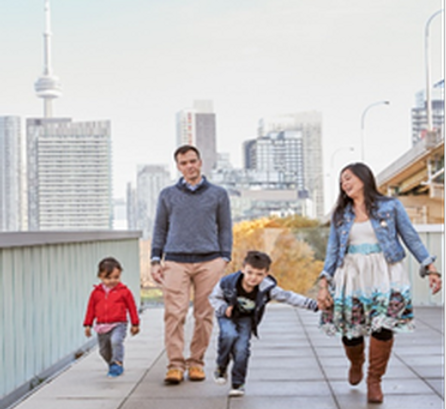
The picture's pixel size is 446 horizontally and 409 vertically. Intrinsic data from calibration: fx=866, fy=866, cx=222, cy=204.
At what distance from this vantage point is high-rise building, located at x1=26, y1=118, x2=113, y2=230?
417cm

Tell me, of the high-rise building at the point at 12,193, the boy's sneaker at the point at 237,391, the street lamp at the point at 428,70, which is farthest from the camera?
the street lamp at the point at 428,70

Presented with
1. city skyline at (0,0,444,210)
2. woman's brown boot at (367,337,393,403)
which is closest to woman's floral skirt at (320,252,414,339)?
woman's brown boot at (367,337,393,403)

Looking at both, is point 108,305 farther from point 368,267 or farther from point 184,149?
point 368,267

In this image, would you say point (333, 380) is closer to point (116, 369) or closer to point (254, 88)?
point (116, 369)

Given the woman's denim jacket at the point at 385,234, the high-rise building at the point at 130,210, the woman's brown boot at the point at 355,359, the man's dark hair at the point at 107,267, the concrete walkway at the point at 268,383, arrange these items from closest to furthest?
→ the man's dark hair at the point at 107,267 → the woman's denim jacket at the point at 385,234 → the concrete walkway at the point at 268,383 → the woman's brown boot at the point at 355,359 → the high-rise building at the point at 130,210

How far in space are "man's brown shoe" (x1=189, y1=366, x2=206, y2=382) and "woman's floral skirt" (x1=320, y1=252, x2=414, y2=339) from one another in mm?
1251

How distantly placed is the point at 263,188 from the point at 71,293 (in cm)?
6866

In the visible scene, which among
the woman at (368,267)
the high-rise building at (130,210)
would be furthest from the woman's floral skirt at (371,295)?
the high-rise building at (130,210)

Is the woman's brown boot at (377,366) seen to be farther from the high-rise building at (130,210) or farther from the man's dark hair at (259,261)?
the high-rise building at (130,210)

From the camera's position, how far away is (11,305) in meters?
4.97

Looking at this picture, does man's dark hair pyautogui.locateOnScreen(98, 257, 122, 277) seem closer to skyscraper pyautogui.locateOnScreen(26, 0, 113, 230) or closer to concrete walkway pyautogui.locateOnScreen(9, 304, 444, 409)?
skyscraper pyautogui.locateOnScreen(26, 0, 113, 230)

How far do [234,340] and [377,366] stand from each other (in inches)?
29.5

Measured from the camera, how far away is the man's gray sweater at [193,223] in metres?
4.91

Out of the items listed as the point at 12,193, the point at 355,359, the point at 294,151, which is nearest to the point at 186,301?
the point at 355,359
